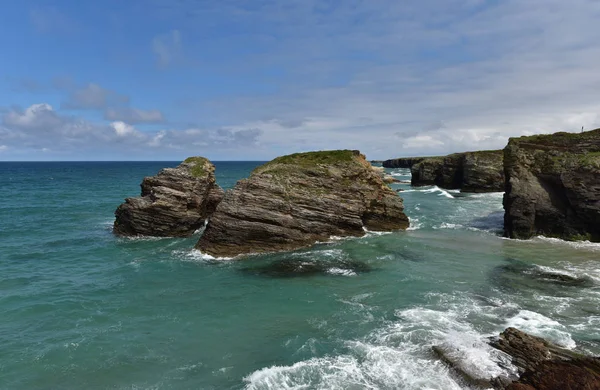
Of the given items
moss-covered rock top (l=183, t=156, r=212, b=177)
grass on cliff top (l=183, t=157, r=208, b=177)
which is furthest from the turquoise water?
moss-covered rock top (l=183, t=156, r=212, b=177)

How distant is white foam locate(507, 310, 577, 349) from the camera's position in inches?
693

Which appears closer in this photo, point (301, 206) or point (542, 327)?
point (542, 327)

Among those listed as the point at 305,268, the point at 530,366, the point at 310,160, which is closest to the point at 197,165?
the point at 310,160

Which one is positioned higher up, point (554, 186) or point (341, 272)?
point (554, 186)

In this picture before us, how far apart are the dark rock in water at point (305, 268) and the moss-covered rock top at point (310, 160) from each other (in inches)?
476

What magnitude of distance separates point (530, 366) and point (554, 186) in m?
32.7

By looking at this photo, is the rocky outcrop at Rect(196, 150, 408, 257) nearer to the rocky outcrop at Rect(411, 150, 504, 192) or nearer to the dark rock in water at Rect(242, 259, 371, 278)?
the dark rock in water at Rect(242, 259, 371, 278)

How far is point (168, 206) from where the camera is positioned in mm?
42125

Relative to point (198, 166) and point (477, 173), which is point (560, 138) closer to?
point (198, 166)

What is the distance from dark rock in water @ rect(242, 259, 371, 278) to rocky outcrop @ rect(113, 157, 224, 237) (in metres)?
16.1

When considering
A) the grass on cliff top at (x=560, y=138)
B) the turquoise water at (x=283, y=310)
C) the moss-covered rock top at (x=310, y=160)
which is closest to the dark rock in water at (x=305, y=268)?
the turquoise water at (x=283, y=310)

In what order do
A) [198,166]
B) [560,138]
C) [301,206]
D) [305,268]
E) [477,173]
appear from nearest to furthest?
[305,268], [301,206], [560,138], [198,166], [477,173]

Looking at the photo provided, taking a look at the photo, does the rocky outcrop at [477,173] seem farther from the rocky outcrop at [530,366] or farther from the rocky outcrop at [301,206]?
the rocky outcrop at [530,366]

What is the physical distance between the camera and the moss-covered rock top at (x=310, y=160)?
40656 millimetres
